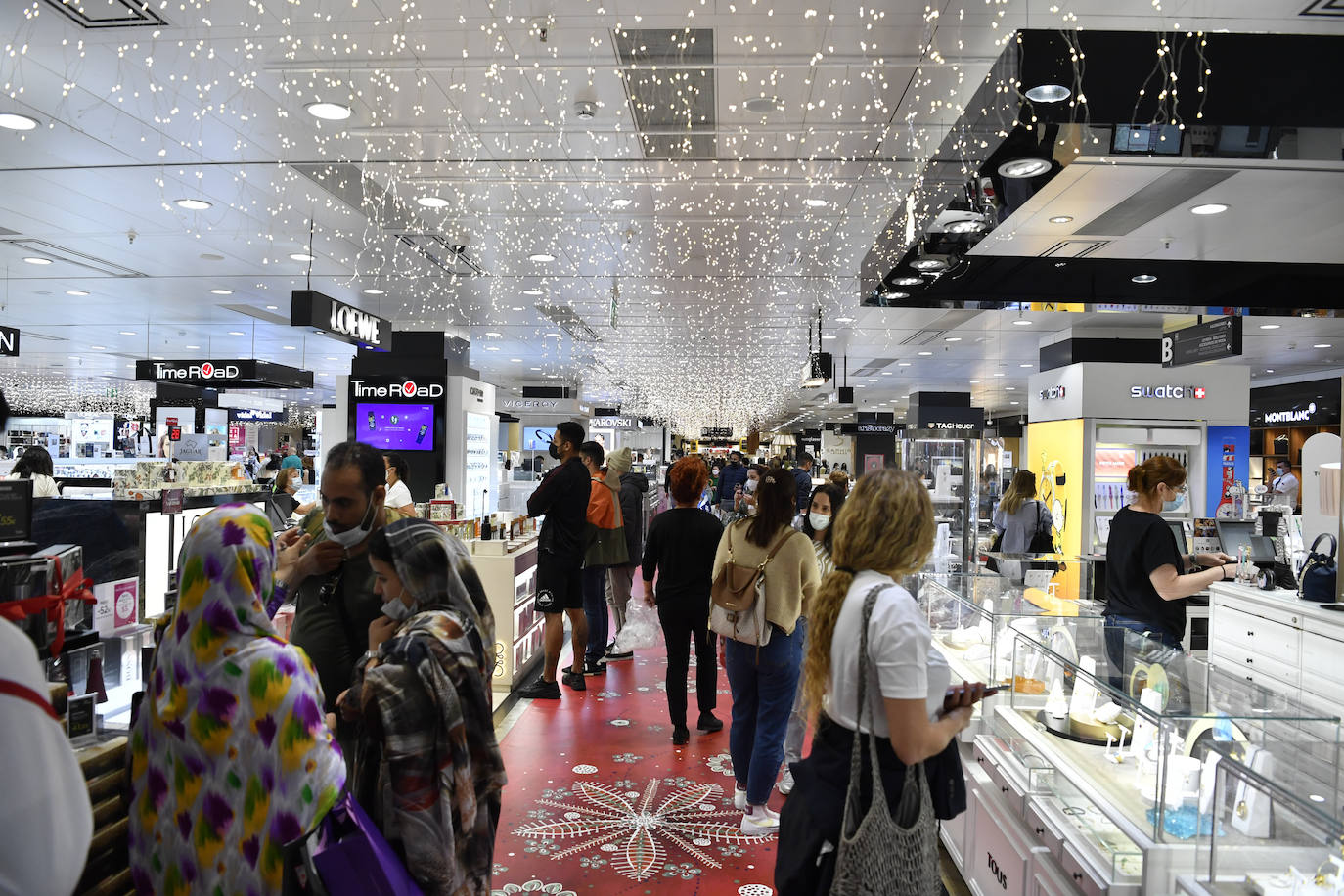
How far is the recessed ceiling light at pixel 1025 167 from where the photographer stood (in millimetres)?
4020

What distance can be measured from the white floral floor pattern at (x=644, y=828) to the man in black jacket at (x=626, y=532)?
248 centimetres

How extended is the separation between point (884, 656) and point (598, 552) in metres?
4.41

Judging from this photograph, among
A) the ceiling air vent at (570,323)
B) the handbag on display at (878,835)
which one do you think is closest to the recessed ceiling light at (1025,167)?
the handbag on display at (878,835)

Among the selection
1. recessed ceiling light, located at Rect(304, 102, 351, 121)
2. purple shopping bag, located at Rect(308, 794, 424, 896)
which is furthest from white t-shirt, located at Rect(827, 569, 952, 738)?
recessed ceiling light, located at Rect(304, 102, 351, 121)

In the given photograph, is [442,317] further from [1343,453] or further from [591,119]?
[1343,453]

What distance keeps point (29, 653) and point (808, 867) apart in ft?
5.16

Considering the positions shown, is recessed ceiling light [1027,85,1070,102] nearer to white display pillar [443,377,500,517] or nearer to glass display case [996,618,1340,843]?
glass display case [996,618,1340,843]

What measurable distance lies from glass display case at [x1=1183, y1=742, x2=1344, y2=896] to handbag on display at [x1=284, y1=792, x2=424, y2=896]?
180 centimetres

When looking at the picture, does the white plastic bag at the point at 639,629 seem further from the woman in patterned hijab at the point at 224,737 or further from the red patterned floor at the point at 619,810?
the woman in patterned hijab at the point at 224,737

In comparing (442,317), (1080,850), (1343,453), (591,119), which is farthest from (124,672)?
(442,317)

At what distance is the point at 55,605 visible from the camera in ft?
6.12

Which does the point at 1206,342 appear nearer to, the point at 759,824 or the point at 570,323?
the point at 759,824

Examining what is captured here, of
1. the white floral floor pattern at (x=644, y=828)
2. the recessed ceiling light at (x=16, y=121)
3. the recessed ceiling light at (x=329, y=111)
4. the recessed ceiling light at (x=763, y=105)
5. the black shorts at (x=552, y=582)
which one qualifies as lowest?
the white floral floor pattern at (x=644, y=828)

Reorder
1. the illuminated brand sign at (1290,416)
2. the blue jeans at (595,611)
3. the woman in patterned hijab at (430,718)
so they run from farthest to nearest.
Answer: the illuminated brand sign at (1290,416), the blue jeans at (595,611), the woman in patterned hijab at (430,718)
